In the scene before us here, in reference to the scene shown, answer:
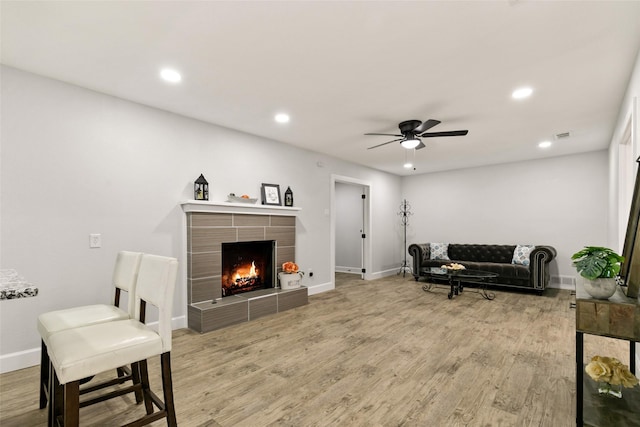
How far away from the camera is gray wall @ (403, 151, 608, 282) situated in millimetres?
5832

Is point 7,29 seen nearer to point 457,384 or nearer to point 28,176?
point 28,176

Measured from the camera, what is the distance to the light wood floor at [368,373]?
203 centimetres

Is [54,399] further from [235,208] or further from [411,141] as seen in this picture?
[411,141]

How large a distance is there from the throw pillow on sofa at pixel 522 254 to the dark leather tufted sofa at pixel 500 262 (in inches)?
6.4

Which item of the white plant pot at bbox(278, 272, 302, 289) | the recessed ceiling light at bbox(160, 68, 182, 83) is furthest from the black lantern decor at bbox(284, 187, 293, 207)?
the recessed ceiling light at bbox(160, 68, 182, 83)

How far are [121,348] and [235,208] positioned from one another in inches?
107

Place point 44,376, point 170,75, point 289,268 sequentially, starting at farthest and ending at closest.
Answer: point 289,268, point 170,75, point 44,376

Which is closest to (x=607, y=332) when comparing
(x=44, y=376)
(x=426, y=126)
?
(x=426, y=126)

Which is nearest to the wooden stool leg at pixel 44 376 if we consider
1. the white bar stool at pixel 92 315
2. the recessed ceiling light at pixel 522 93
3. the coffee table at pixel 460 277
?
the white bar stool at pixel 92 315

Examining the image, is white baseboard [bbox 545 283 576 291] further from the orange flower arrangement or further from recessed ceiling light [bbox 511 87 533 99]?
the orange flower arrangement

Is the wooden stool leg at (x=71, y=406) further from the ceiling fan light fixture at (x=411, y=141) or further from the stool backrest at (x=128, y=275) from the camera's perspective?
the ceiling fan light fixture at (x=411, y=141)

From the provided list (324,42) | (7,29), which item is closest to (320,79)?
(324,42)

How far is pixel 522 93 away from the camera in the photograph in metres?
3.23

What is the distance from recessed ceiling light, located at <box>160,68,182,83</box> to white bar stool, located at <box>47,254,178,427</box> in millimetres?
1717
